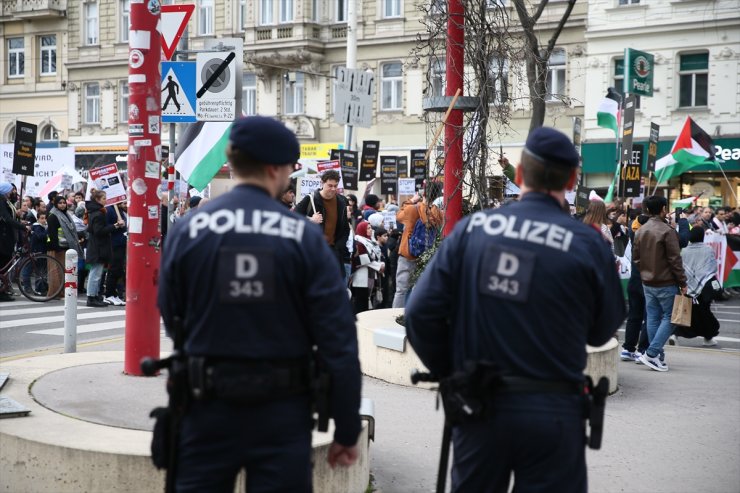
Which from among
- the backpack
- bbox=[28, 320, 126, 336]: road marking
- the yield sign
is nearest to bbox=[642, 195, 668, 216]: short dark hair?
the backpack

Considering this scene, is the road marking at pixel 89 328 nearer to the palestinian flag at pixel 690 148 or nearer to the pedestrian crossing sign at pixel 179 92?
the pedestrian crossing sign at pixel 179 92

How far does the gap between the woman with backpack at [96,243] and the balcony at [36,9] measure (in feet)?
108

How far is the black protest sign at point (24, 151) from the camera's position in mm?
19906

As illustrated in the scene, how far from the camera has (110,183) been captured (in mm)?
16766

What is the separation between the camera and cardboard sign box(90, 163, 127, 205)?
16.6 metres

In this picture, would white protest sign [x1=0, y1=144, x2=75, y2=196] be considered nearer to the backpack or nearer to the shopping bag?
the backpack

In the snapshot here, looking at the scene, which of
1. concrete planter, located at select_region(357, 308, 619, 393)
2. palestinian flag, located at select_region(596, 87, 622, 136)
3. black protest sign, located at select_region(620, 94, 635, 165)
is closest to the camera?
concrete planter, located at select_region(357, 308, 619, 393)

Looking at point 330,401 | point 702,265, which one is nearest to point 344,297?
point 330,401

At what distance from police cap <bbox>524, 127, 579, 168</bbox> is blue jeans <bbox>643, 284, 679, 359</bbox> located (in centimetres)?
744

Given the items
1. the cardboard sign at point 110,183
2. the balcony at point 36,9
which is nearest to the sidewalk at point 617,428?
the cardboard sign at point 110,183

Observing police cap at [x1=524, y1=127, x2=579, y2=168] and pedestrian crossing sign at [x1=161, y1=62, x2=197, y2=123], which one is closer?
police cap at [x1=524, y1=127, x2=579, y2=168]

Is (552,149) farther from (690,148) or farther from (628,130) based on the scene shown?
(690,148)

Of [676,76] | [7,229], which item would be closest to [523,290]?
[7,229]

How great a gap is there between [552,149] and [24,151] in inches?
723
